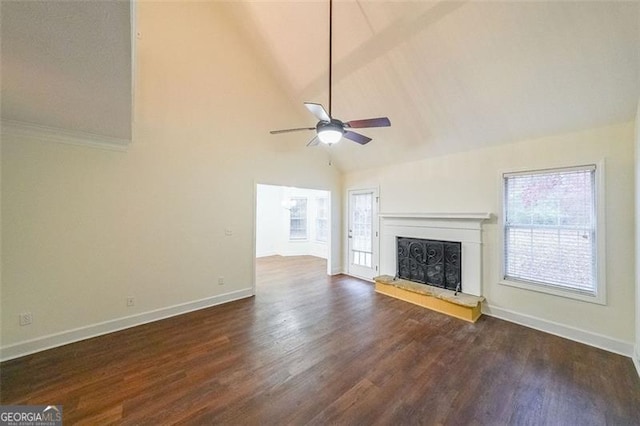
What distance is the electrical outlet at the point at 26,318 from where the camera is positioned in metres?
2.65

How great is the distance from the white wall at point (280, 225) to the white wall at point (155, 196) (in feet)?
13.7

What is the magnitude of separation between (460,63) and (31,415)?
5188 millimetres

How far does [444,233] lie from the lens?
14.0 ft

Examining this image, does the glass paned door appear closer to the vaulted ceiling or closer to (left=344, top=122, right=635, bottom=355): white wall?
(left=344, top=122, right=635, bottom=355): white wall

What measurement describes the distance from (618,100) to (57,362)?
648cm

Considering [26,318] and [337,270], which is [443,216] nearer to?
[337,270]

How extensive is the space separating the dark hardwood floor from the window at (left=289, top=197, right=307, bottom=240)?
5.53 m

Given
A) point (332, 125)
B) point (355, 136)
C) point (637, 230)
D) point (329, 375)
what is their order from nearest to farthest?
1. point (329, 375)
2. point (332, 125)
3. point (637, 230)
4. point (355, 136)

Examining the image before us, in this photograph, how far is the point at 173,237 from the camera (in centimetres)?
371

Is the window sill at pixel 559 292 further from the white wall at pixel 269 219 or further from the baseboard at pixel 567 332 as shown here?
the white wall at pixel 269 219

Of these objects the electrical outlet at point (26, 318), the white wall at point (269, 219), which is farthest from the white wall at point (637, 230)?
the white wall at point (269, 219)

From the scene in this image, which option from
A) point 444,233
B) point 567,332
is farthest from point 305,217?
point 567,332

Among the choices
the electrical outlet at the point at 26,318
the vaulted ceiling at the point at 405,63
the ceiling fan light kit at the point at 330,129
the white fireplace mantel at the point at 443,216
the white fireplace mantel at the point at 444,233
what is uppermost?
the vaulted ceiling at the point at 405,63

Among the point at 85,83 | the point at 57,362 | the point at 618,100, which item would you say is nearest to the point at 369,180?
the point at 618,100
